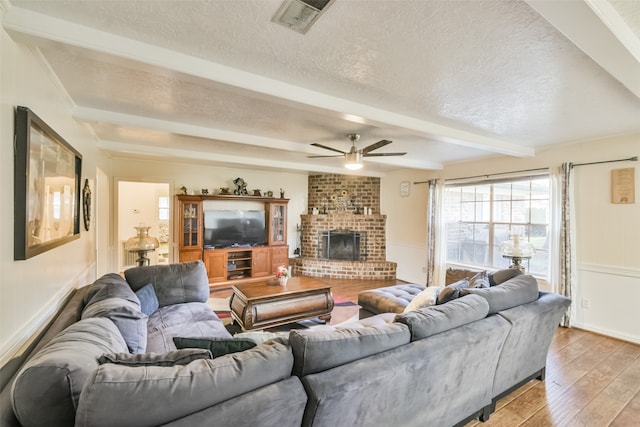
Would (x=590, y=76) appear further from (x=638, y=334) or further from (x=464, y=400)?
(x=638, y=334)

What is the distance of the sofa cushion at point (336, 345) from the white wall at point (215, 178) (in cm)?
474

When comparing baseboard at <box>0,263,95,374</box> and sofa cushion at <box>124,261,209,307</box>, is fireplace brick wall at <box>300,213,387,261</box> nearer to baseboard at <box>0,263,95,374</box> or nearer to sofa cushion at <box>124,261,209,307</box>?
sofa cushion at <box>124,261,209,307</box>

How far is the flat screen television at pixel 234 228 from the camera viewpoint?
18.3ft

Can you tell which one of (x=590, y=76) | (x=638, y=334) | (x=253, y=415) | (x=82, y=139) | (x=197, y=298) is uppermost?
(x=590, y=76)

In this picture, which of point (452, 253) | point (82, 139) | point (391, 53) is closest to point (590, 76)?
point (391, 53)

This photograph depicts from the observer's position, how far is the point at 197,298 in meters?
3.15

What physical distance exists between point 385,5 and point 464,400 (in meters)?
2.26

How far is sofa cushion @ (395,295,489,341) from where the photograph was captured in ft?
5.44

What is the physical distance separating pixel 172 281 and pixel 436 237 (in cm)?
422

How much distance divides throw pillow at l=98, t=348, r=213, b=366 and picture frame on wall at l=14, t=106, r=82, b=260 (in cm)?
81

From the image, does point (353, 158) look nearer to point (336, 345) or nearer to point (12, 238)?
point (336, 345)

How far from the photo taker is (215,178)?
18.8 ft

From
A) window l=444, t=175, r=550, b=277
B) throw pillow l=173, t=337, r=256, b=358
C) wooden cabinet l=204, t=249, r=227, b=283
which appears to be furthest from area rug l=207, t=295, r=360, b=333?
window l=444, t=175, r=550, b=277

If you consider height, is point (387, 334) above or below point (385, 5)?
below
